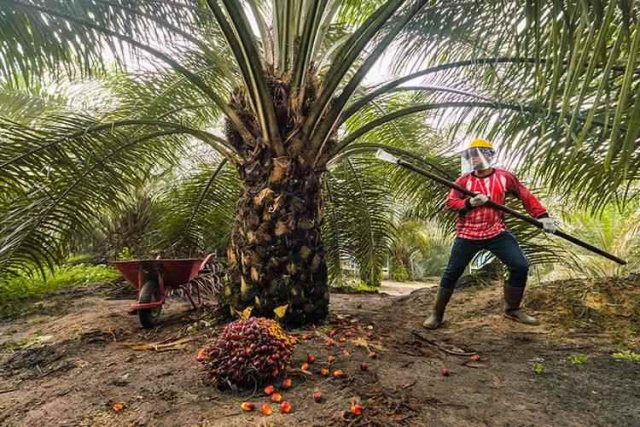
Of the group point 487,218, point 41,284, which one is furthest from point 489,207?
point 41,284

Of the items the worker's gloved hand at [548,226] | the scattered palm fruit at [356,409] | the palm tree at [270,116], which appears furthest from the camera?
the worker's gloved hand at [548,226]

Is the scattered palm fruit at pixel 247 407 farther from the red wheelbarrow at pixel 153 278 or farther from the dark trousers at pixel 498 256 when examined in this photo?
the dark trousers at pixel 498 256

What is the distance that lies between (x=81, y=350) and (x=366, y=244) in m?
2.85

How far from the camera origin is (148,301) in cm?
288

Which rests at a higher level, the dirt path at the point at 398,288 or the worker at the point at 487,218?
the worker at the point at 487,218

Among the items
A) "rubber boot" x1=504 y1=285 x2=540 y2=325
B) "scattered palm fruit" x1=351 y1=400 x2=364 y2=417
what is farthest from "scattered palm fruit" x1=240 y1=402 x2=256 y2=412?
"rubber boot" x1=504 y1=285 x2=540 y2=325

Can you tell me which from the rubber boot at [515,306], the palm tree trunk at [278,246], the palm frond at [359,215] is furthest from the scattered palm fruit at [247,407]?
the palm frond at [359,215]

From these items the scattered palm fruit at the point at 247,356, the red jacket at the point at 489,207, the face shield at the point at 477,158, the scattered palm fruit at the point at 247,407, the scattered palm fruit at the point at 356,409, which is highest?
the face shield at the point at 477,158

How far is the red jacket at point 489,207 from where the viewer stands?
282 centimetres

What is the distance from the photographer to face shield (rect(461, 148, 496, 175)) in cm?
285

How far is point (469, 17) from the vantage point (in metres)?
2.51

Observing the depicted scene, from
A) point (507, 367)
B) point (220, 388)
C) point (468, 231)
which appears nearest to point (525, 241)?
point (468, 231)

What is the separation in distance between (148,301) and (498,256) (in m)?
2.63

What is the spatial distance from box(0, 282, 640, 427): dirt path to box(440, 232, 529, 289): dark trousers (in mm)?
383
